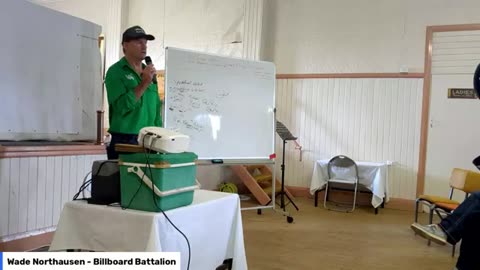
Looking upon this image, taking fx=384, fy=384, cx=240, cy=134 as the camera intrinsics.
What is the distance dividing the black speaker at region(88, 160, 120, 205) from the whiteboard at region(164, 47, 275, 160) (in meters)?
1.84

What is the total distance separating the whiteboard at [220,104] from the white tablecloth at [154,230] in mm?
1789

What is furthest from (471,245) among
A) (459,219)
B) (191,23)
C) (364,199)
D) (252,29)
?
(191,23)

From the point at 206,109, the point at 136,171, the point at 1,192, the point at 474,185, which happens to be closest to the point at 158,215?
the point at 136,171

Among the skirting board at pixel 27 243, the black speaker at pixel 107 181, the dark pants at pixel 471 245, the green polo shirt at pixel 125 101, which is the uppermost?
the green polo shirt at pixel 125 101

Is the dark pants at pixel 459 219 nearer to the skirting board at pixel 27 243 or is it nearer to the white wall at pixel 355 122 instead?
the white wall at pixel 355 122

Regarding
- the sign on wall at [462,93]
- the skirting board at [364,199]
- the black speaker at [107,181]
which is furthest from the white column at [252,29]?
the black speaker at [107,181]

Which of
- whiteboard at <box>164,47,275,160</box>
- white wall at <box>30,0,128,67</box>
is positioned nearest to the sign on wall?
whiteboard at <box>164,47,275,160</box>

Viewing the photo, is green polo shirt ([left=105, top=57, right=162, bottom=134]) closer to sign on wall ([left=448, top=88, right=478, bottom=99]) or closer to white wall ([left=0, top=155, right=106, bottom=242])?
white wall ([left=0, top=155, right=106, bottom=242])

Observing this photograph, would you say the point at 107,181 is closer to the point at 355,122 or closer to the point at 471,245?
the point at 471,245

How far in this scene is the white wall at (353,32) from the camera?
5.25 metres

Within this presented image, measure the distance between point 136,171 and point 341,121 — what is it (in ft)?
15.2

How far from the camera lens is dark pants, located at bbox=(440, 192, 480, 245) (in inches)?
107

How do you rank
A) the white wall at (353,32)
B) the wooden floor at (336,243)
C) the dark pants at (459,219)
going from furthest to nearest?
the white wall at (353,32) → the wooden floor at (336,243) → the dark pants at (459,219)

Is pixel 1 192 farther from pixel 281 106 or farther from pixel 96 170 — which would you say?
pixel 281 106
